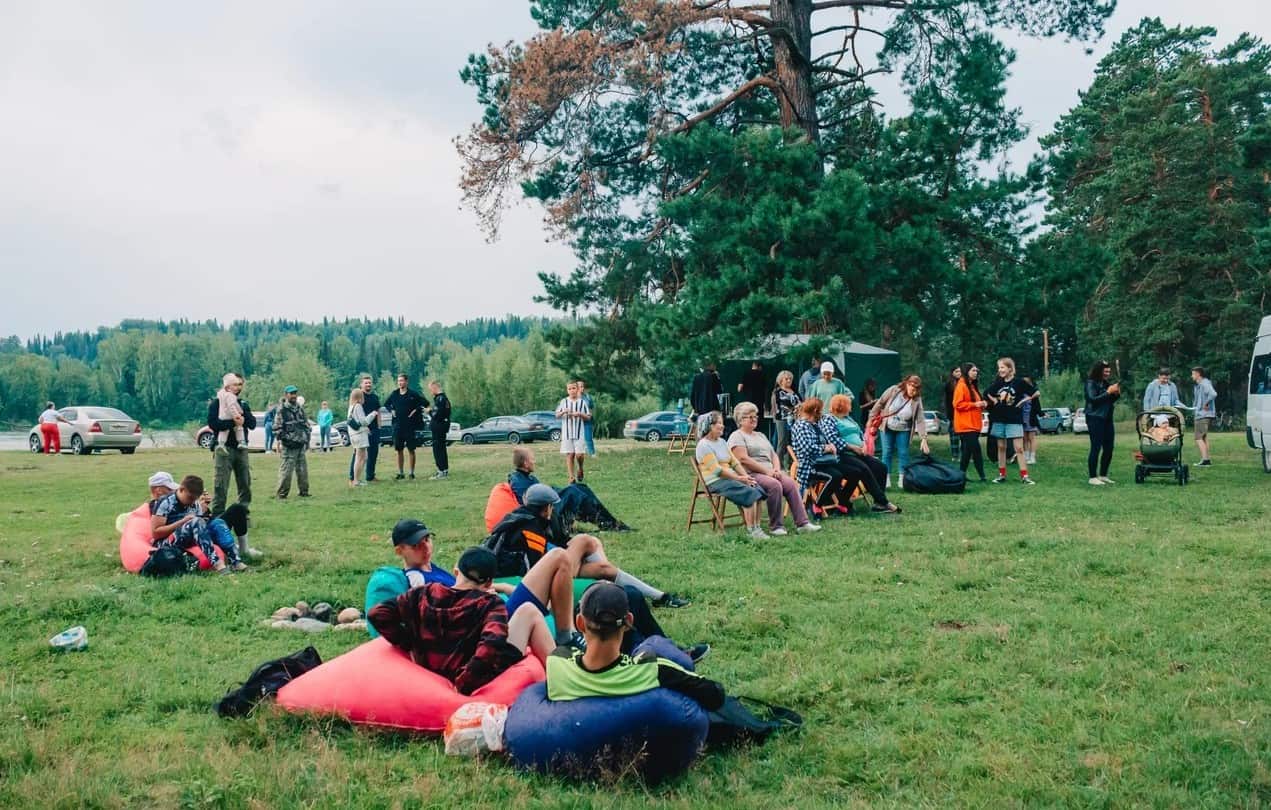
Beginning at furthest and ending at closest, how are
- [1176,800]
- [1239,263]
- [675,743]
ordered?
1. [1239,263]
2. [675,743]
3. [1176,800]

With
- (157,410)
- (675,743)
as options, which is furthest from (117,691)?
(157,410)

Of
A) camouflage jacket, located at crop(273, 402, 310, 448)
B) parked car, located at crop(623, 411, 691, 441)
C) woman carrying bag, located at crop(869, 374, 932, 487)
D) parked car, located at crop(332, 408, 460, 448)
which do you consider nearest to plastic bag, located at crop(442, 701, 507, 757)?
woman carrying bag, located at crop(869, 374, 932, 487)

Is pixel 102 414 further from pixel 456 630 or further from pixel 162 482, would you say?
pixel 456 630

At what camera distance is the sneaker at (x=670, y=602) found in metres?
7.20

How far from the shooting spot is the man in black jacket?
1209cm

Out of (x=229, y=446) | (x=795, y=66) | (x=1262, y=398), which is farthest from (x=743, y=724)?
(x=795, y=66)

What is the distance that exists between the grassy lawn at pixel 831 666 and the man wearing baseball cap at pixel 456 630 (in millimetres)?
488

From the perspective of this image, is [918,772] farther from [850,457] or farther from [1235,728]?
[850,457]

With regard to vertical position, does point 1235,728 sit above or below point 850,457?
below

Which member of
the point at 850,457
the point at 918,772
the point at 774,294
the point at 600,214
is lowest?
the point at 918,772

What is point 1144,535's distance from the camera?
31.3ft

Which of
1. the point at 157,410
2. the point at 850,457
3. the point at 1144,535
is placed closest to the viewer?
the point at 1144,535

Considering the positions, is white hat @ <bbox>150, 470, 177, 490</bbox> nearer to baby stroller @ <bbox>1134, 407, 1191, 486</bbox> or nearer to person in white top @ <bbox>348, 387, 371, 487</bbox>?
person in white top @ <bbox>348, 387, 371, 487</bbox>

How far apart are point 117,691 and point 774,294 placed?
13837 mm
